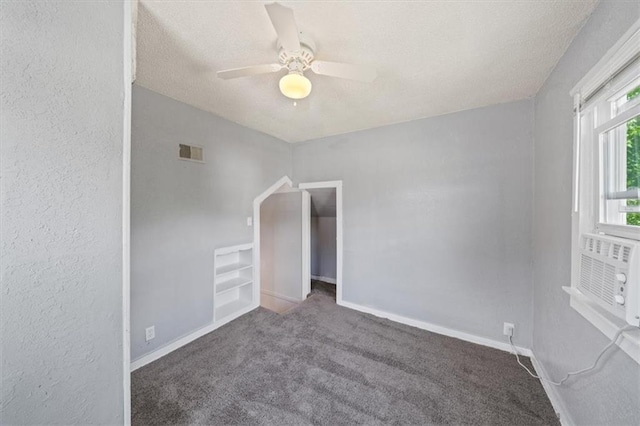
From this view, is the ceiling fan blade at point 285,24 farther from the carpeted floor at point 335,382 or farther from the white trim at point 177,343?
the white trim at point 177,343

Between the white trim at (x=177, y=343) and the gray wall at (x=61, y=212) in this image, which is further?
the white trim at (x=177, y=343)

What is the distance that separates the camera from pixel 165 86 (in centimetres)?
187

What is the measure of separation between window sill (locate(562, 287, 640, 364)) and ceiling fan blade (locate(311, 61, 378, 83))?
1.62 meters

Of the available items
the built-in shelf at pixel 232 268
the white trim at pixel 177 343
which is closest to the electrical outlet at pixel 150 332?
the white trim at pixel 177 343

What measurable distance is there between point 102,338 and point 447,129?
3027 millimetres

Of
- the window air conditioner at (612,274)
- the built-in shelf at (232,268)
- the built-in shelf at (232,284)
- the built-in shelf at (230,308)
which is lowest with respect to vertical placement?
the built-in shelf at (230,308)

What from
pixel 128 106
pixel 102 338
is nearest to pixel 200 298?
pixel 102 338

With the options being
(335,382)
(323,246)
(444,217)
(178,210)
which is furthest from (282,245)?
(444,217)

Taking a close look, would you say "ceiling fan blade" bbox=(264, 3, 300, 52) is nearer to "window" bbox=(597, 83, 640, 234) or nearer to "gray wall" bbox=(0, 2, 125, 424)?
"gray wall" bbox=(0, 2, 125, 424)

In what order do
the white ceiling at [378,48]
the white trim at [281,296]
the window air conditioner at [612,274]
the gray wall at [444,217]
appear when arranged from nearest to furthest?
the window air conditioner at [612,274]
the white ceiling at [378,48]
the gray wall at [444,217]
the white trim at [281,296]

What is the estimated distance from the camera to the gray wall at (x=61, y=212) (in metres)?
0.70

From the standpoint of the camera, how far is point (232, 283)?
277cm

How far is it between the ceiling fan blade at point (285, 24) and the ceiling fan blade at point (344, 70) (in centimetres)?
16

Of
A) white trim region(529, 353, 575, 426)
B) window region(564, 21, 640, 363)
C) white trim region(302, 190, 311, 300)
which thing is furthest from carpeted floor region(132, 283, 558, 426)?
white trim region(302, 190, 311, 300)
